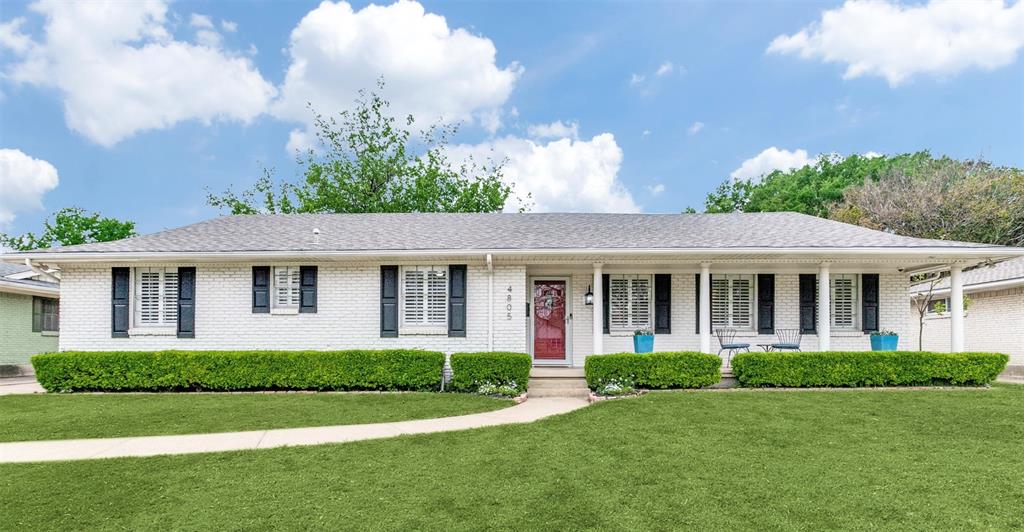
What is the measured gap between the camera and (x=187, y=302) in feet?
37.1

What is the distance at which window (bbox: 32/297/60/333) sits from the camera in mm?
16062

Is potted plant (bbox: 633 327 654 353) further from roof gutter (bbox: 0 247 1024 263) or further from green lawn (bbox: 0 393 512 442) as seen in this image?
green lawn (bbox: 0 393 512 442)

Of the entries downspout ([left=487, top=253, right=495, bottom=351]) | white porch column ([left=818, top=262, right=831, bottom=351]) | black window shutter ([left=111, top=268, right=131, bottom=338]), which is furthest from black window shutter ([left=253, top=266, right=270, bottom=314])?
white porch column ([left=818, top=262, right=831, bottom=351])

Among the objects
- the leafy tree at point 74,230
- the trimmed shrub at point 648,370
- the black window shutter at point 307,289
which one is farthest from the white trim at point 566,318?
the leafy tree at point 74,230

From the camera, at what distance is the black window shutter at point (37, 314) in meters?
16.0

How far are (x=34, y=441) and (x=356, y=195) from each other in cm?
1936

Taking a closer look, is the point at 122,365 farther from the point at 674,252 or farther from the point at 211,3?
the point at 674,252

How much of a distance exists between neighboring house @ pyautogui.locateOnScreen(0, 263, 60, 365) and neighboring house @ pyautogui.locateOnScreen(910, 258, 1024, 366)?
2428cm

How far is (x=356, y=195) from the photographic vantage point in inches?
998

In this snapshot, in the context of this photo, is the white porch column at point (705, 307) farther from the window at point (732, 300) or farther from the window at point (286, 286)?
the window at point (286, 286)

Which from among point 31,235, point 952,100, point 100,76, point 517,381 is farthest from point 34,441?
point 31,235

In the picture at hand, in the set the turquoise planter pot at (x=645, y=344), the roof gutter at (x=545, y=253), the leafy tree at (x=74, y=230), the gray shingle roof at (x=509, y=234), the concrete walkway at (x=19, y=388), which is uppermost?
the leafy tree at (x=74, y=230)

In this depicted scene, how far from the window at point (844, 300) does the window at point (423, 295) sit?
27.6 ft

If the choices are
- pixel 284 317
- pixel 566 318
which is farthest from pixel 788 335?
pixel 284 317
